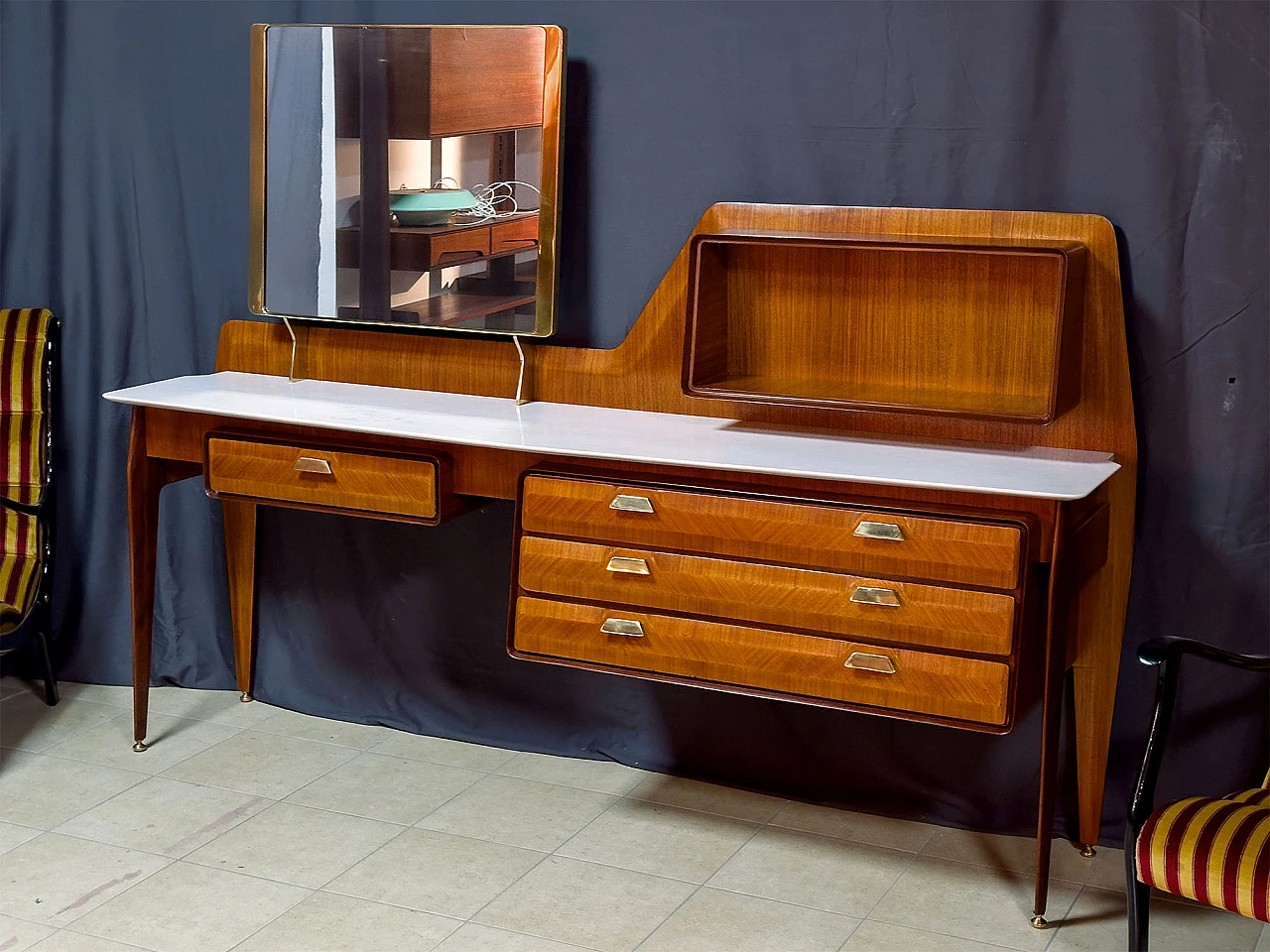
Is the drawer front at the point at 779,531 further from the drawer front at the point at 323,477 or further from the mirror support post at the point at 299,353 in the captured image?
the mirror support post at the point at 299,353

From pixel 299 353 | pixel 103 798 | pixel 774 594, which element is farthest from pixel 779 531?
pixel 103 798

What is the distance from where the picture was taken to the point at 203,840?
272 centimetres

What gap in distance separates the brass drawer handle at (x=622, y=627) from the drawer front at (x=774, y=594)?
35mm

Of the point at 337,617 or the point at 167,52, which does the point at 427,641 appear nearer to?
the point at 337,617

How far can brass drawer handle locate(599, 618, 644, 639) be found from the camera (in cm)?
249

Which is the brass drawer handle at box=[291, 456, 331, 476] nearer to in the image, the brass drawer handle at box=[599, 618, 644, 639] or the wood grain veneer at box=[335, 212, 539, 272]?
the wood grain veneer at box=[335, 212, 539, 272]

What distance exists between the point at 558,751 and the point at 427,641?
0.41 m

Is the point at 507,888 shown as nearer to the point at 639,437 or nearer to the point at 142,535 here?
the point at 639,437

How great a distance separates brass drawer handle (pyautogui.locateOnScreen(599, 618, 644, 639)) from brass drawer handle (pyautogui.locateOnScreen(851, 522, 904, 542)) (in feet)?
1.44

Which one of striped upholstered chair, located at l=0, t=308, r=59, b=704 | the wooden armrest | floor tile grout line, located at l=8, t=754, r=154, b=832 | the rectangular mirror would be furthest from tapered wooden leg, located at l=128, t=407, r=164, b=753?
the wooden armrest

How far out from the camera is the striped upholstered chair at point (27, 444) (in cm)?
322

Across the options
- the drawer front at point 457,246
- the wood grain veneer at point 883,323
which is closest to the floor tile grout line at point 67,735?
the drawer front at point 457,246

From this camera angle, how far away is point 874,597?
2.31 metres

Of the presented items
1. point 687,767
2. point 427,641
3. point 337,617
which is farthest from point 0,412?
point 687,767
